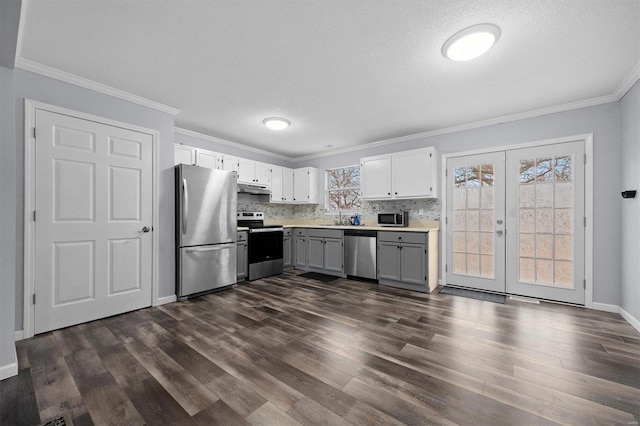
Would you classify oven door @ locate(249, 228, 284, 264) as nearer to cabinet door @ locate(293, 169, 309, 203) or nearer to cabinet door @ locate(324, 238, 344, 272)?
cabinet door @ locate(324, 238, 344, 272)

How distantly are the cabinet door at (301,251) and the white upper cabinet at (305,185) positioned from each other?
0.94m

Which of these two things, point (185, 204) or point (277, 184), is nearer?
point (185, 204)

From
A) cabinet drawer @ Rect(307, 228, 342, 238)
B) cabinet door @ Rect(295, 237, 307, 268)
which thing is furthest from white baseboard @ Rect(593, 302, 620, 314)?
cabinet door @ Rect(295, 237, 307, 268)

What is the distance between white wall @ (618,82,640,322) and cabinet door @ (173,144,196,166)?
5.33 meters

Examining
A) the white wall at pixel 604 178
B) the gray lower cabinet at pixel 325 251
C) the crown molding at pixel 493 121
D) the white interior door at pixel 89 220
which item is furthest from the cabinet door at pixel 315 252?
the white wall at pixel 604 178

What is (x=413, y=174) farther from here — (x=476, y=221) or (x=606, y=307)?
(x=606, y=307)

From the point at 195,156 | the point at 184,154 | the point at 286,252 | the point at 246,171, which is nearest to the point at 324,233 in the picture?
the point at 286,252

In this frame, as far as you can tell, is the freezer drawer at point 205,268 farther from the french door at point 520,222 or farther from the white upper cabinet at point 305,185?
the french door at point 520,222

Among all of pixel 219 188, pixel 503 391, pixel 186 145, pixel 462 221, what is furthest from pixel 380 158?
pixel 503 391

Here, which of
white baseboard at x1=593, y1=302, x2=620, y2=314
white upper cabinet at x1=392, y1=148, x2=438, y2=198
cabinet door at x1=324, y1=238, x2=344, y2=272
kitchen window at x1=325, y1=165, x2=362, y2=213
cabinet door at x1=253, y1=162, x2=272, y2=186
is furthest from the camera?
kitchen window at x1=325, y1=165, x2=362, y2=213

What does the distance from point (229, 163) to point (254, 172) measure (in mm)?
560

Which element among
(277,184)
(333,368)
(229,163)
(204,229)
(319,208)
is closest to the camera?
(333,368)

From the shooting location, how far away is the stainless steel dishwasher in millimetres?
4473

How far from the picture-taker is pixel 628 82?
2.72m
